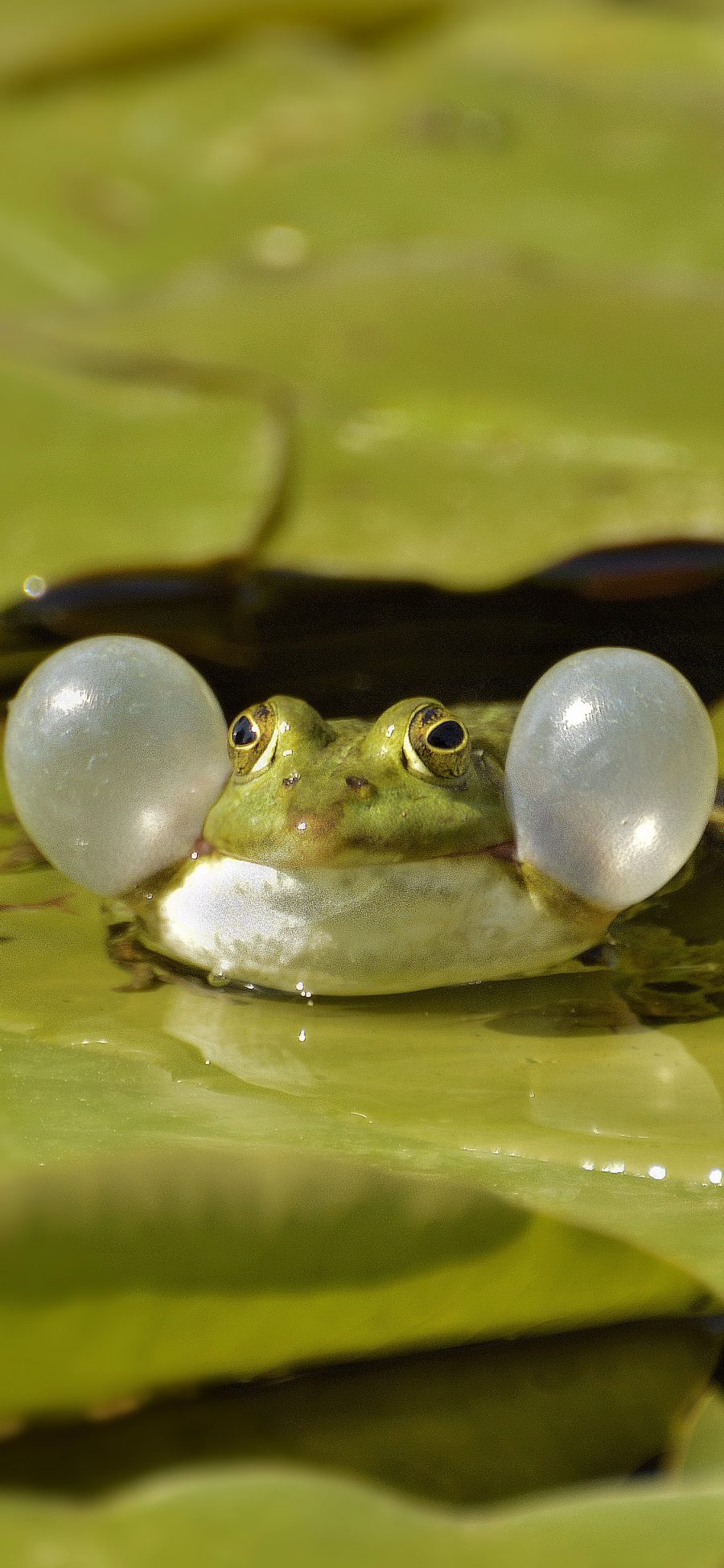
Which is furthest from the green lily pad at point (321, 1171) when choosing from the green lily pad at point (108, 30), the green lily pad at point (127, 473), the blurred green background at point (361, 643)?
the green lily pad at point (108, 30)

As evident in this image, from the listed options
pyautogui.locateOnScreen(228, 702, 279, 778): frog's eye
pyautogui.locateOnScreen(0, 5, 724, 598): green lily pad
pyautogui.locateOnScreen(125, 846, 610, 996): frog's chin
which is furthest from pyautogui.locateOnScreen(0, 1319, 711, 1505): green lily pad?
pyautogui.locateOnScreen(0, 5, 724, 598): green lily pad

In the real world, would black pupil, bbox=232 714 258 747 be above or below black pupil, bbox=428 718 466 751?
below

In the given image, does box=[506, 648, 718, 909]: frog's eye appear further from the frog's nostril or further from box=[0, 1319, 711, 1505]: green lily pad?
box=[0, 1319, 711, 1505]: green lily pad

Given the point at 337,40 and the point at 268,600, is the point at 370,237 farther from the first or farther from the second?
the point at 337,40

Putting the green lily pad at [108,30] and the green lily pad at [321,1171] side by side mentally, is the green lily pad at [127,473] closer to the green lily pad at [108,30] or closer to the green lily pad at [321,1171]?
the green lily pad at [321,1171]

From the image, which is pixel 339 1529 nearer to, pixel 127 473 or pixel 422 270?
pixel 127 473

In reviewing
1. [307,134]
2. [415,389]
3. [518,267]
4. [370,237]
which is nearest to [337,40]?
[307,134]

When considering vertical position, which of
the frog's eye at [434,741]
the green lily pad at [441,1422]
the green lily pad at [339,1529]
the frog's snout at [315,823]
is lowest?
the green lily pad at [441,1422]

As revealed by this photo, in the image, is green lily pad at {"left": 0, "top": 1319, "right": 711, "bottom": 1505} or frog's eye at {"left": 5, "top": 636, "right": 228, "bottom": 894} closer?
green lily pad at {"left": 0, "top": 1319, "right": 711, "bottom": 1505}
